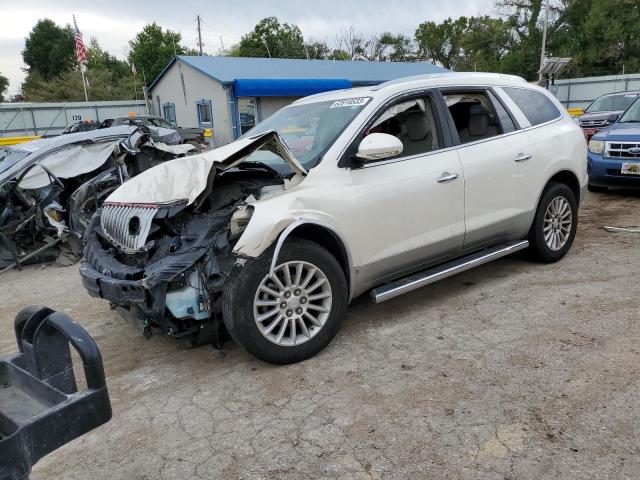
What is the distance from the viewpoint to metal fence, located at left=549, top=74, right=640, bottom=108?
26.9 meters

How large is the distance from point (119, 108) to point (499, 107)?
2931cm

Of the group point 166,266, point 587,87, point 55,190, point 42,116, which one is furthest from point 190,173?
point 587,87

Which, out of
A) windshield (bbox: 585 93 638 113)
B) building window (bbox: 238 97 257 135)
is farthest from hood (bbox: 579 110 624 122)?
building window (bbox: 238 97 257 135)

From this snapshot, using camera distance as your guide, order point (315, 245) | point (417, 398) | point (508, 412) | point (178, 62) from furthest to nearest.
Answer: point (178, 62) < point (315, 245) < point (417, 398) < point (508, 412)

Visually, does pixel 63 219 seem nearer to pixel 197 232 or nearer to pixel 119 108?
pixel 197 232

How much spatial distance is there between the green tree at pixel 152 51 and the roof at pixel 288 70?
30.5 m

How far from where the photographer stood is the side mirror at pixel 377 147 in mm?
3686

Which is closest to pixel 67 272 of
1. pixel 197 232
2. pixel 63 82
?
pixel 197 232

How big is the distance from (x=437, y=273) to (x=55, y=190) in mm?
5302

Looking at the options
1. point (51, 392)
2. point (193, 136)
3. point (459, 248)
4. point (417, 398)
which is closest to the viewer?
point (51, 392)

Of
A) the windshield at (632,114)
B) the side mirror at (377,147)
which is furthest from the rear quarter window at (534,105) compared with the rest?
the windshield at (632,114)

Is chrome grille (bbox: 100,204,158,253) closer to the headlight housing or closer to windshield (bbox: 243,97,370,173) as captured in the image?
windshield (bbox: 243,97,370,173)

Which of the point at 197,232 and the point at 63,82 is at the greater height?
the point at 63,82

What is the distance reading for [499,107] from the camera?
4.84 m
